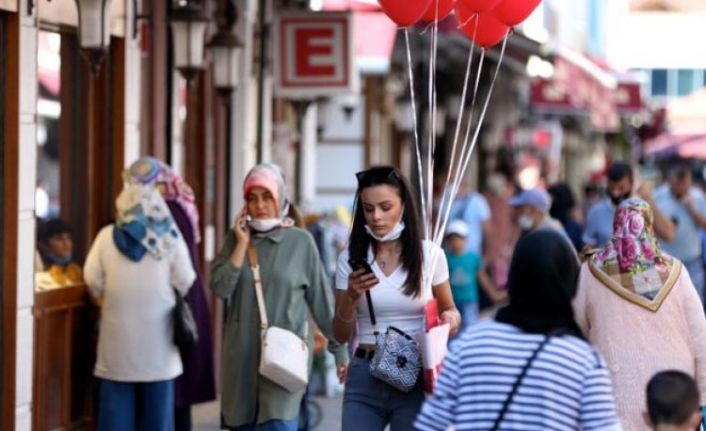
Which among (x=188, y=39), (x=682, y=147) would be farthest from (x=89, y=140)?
(x=682, y=147)

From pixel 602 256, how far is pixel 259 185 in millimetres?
1681

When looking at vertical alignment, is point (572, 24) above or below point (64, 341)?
above

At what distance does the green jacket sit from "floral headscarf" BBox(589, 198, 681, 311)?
1.37 metres

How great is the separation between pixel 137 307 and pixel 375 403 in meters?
2.75

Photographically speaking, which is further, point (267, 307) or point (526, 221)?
point (526, 221)

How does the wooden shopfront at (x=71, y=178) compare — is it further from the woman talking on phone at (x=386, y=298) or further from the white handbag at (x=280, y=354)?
the woman talking on phone at (x=386, y=298)

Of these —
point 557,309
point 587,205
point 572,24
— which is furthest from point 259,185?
point 572,24

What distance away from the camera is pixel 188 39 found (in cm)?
1201

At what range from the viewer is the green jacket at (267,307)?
27.4 feet

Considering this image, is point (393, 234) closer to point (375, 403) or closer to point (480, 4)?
point (375, 403)

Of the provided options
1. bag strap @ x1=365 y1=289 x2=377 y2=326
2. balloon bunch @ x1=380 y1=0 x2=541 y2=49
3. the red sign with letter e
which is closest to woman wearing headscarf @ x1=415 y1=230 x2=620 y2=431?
bag strap @ x1=365 y1=289 x2=377 y2=326

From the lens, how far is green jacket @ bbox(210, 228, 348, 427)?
329 inches

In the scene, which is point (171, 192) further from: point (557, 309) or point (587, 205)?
point (587, 205)

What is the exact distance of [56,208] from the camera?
34.6 ft
